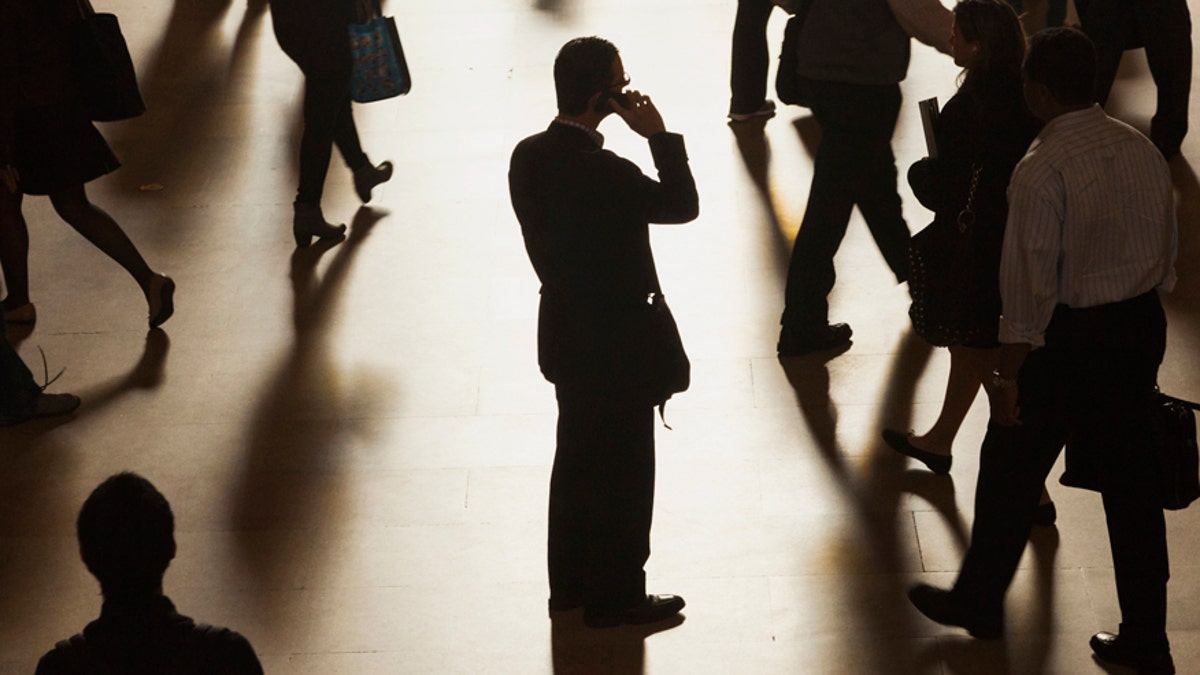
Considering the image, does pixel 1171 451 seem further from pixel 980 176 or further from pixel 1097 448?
pixel 980 176

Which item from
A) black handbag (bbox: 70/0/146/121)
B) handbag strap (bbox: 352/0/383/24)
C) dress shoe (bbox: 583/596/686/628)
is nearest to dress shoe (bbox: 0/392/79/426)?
black handbag (bbox: 70/0/146/121)

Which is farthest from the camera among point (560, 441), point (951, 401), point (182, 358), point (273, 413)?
point (182, 358)

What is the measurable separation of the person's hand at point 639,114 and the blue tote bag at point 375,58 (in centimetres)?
284

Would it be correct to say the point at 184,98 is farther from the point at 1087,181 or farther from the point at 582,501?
the point at 1087,181

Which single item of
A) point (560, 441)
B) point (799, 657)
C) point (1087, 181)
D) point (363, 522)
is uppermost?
point (1087, 181)

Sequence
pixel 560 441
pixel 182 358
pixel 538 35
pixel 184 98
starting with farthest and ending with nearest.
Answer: pixel 538 35, pixel 184 98, pixel 182 358, pixel 560 441

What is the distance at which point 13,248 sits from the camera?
550 cm

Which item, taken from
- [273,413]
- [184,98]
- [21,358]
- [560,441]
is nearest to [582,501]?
[560,441]

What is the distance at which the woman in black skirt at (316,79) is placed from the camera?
5.79 m

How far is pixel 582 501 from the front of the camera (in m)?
3.88

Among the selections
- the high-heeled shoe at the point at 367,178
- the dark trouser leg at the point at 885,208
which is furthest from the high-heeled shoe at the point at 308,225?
the dark trouser leg at the point at 885,208

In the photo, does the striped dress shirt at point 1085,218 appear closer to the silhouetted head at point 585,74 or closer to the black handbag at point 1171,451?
the black handbag at point 1171,451

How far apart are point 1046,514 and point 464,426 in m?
1.90

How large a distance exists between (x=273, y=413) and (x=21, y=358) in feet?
3.39
